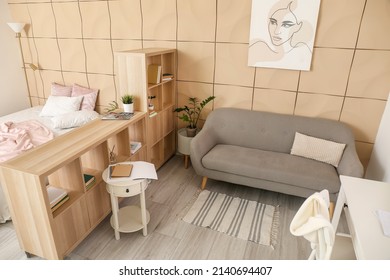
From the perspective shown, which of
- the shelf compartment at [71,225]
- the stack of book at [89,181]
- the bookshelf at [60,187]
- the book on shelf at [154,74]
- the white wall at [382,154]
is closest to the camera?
the bookshelf at [60,187]

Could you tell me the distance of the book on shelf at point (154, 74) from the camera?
3.02 metres

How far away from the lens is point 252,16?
290cm

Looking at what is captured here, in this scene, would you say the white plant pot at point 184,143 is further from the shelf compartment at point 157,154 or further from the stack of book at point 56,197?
the stack of book at point 56,197

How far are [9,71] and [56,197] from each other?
3207mm

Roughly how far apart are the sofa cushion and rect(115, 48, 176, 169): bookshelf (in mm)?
751

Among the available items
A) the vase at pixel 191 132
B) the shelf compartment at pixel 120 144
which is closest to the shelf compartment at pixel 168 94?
the vase at pixel 191 132

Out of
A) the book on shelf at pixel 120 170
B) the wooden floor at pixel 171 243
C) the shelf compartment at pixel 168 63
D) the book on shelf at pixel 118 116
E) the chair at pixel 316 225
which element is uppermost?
the shelf compartment at pixel 168 63

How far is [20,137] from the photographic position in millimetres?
2738

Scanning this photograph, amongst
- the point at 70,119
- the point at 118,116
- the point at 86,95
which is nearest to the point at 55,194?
the point at 118,116

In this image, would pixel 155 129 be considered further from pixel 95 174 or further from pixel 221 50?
pixel 221 50

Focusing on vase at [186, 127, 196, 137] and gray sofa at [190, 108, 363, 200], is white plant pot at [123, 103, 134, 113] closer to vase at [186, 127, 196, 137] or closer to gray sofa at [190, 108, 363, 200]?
gray sofa at [190, 108, 363, 200]

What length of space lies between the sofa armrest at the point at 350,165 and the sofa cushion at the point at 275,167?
0.28 feet

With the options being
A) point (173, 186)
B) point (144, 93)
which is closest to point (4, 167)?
point (144, 93)

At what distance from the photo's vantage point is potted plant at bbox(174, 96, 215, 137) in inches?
132
